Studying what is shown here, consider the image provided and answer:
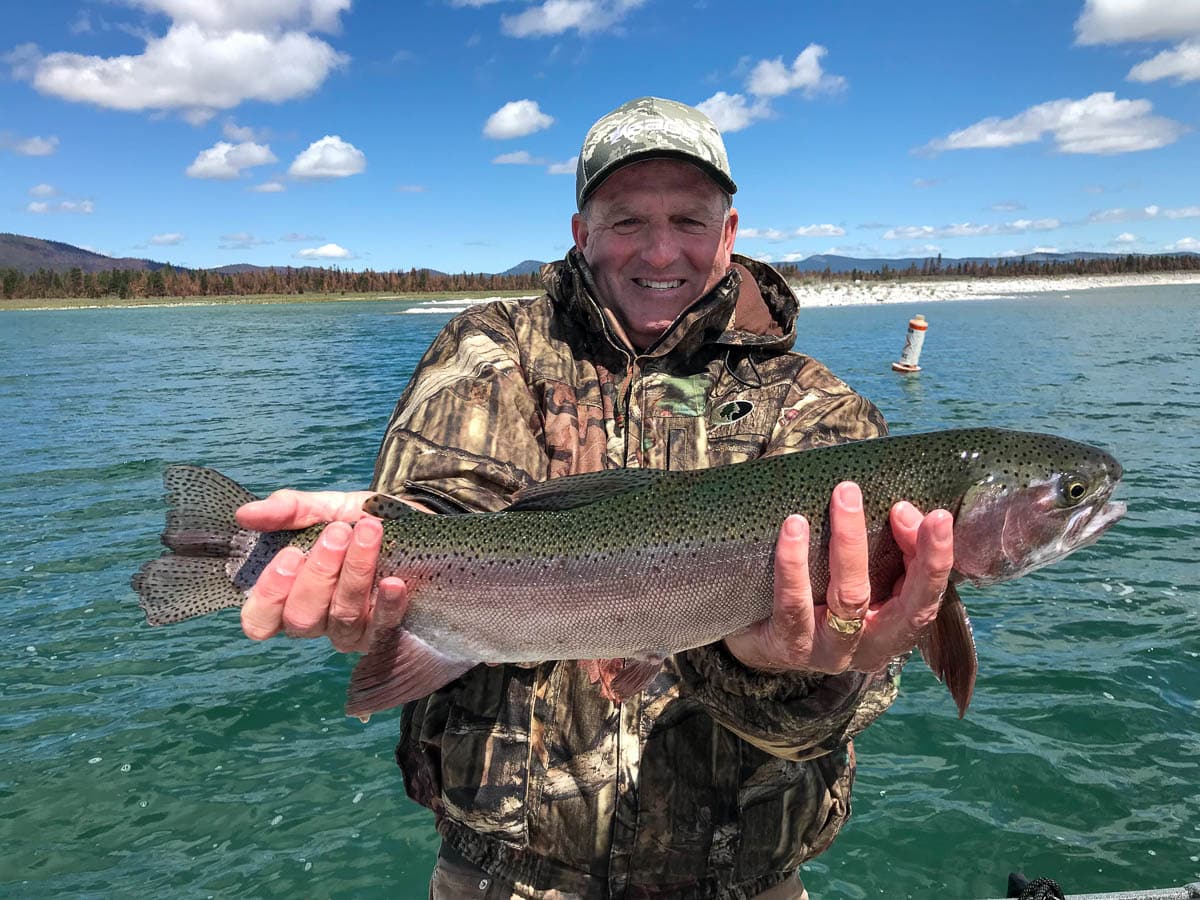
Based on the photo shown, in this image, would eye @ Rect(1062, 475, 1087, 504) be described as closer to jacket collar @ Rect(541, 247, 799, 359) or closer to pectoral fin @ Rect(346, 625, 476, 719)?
jacket collar @ Rect(541, 247, 799, 359)

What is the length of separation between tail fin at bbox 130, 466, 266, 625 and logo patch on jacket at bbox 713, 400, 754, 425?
1.79 meters

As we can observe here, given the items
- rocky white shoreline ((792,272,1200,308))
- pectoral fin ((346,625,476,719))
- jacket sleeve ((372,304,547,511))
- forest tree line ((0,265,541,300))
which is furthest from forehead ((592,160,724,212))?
forest tree line ((0,265,541,300))

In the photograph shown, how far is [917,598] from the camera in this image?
263 cm

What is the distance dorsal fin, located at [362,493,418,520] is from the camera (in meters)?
3.02

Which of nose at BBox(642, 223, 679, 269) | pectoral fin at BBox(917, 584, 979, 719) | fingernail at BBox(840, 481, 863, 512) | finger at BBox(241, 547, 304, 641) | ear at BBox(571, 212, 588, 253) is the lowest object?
pectoral fin at BBox(917, 584, 979, 719)

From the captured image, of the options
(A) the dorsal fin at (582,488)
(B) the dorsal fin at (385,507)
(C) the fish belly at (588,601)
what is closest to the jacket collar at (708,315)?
(A) the dorsal fin at (582,488)

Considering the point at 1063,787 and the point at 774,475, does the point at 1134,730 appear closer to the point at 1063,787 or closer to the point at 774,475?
the point at 1063,787

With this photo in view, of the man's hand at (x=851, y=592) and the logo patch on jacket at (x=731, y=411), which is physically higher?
the logo patch on jacket at (x=731, y=411)

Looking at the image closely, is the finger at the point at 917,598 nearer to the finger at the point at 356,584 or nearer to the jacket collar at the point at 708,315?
the jacket collar at the point at 708,315

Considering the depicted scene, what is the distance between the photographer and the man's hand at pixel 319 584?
2.75 m

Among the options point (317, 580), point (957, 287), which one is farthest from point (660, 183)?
point (957, 287)

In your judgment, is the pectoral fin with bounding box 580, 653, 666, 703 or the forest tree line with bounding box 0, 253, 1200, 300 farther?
the forest tree line with bounding box 0, 253, 1200, 300

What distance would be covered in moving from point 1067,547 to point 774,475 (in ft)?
3.54

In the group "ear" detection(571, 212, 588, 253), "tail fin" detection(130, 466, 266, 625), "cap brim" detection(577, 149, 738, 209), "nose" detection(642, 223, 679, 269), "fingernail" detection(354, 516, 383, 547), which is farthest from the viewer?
"ear" detection(571, 212, 588, 253)
